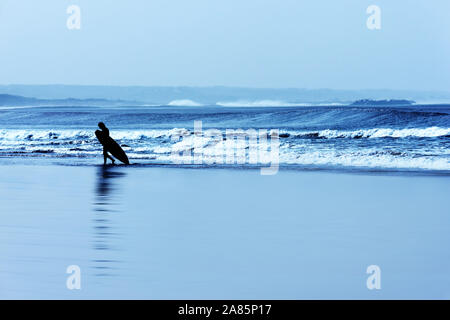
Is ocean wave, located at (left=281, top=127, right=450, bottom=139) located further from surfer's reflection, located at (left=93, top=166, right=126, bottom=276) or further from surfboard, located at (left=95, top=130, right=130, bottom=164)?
surfer's reflection, located at (left=93, top=166, right=126, bottom=276)

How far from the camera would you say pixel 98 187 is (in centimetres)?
1075

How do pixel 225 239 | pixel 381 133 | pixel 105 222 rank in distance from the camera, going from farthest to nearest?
pixel 381 133 < pixel 105 222 < pixel 225 239

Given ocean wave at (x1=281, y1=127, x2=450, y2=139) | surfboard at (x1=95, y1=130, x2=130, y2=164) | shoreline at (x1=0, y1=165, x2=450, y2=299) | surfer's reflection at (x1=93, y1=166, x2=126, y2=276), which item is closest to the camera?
shoreline at (x1=0, y1=165, x2=450, y2=299)

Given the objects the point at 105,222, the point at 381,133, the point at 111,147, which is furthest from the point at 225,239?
the point at 381,133

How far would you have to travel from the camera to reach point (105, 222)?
748cm

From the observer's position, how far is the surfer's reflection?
5.59 meters

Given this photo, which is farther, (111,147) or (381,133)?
(381,133)

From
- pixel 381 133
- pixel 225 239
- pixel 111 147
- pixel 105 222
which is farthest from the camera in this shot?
pixel 381 133

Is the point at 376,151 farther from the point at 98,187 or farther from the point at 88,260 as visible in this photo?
the point at 88,260

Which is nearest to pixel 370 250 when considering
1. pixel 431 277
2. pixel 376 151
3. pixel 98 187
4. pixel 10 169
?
pixel 431 277

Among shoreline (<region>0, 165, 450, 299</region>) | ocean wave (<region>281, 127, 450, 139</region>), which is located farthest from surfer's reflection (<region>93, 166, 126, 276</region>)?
ocean wave (<region>281, 127, 450, 139</region>)

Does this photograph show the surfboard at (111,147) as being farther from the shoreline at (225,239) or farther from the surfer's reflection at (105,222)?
the shoreline at (225,239)

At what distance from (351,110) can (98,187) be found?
29125 mm

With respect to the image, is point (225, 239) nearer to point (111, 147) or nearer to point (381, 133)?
point (111, 147)
